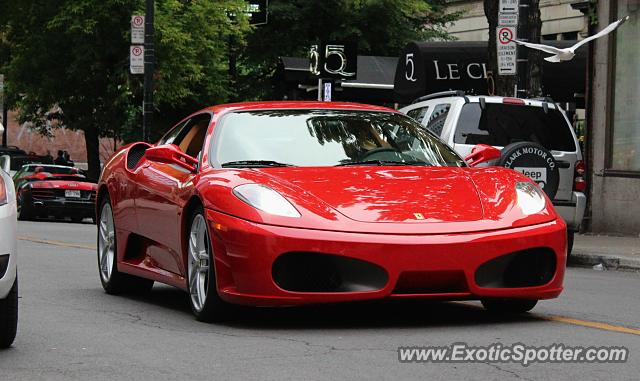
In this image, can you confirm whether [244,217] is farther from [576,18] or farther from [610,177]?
[576,18]

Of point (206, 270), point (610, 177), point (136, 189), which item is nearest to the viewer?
point (206, 270)

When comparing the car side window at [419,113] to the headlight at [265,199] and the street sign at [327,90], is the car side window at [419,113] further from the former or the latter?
the headlight at [265,199]

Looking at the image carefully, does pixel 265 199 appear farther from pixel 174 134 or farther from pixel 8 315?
pixel 174 134

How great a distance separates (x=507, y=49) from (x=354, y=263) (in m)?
11.0

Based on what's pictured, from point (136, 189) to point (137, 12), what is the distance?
29758mm

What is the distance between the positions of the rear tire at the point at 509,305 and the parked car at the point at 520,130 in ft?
19.1

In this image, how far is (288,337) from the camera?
25.1 feet

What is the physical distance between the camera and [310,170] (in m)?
8.62

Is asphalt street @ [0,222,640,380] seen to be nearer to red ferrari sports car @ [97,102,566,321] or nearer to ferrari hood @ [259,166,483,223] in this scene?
red ferrari sports car @ [97,102,566,321]

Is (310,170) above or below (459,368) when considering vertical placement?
above

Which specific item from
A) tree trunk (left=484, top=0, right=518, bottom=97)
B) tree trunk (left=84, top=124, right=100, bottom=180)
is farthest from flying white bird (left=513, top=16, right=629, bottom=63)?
tree trunk (left=84, top=124, right=100, bottom=180)

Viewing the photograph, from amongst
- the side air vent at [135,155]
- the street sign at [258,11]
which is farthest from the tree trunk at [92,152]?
the side air vent at [135,155]

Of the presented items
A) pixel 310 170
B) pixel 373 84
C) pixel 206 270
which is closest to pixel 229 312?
pixel 206 270

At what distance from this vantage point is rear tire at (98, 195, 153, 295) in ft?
34.6
